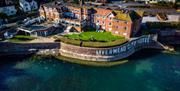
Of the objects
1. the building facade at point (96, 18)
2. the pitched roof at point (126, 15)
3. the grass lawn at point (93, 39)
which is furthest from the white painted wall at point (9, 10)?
the pitched roof at point (126, 15)

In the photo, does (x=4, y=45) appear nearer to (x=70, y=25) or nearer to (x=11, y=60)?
(x=11, y=60)

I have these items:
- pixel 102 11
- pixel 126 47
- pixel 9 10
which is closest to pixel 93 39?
pixel 126 47

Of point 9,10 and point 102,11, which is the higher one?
point 9,10

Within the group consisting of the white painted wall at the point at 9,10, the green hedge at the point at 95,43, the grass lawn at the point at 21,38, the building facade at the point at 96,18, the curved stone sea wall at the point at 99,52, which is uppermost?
the white painted wall at the point at 9,10

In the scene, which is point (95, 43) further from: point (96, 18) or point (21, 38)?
point (21, 38)

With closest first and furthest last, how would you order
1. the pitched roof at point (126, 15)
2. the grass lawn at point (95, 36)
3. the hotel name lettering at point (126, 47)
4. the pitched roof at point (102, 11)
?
1. the hotel name lettering at point (126, 47)
2. the pitched roof at point (126, 15)
3. the grass lawn at point (95, 36)
4. the pitched roof at point (102, 11)

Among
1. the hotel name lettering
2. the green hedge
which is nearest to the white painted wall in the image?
the green hedge

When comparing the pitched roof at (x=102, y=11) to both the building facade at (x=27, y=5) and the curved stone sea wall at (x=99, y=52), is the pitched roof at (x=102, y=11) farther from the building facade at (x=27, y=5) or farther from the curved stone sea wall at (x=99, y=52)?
the building facade at (x=27, y=5)
